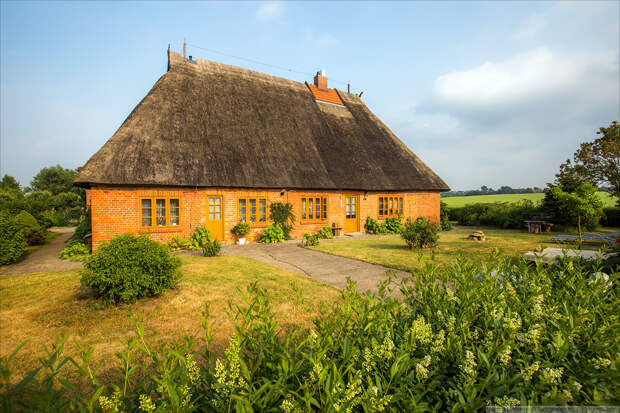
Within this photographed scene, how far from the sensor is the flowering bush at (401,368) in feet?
4.42

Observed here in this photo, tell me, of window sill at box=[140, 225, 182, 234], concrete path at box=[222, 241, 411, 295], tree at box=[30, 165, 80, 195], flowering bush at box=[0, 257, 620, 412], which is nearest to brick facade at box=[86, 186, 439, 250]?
window sill at box=[140, 225, 182, 234]

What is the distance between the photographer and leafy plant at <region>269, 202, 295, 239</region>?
1517 centimetres

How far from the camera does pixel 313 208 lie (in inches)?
660

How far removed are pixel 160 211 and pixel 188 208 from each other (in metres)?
1.15

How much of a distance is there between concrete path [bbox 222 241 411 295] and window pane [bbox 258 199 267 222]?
1.55 metres

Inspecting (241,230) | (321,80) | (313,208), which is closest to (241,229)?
(241,230)

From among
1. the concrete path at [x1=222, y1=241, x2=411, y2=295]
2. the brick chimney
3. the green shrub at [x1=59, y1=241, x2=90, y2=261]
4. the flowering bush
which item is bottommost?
the concrete path at [x1=222, y1=241, x2=411, y2=295]

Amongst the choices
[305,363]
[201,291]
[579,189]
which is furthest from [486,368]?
[579,189]

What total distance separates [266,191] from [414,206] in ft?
35.8

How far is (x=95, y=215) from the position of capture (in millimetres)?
11430

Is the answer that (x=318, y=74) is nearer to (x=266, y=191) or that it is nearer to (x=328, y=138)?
(x=328, y=138)

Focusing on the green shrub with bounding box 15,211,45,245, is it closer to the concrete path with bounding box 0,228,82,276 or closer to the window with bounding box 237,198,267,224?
the concrete path with bounding box 0,228,82,276

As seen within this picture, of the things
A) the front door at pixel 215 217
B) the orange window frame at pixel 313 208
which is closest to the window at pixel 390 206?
the orange window frame at pixel 313 208

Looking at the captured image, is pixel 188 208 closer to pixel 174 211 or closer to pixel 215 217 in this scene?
pixel 174 211
